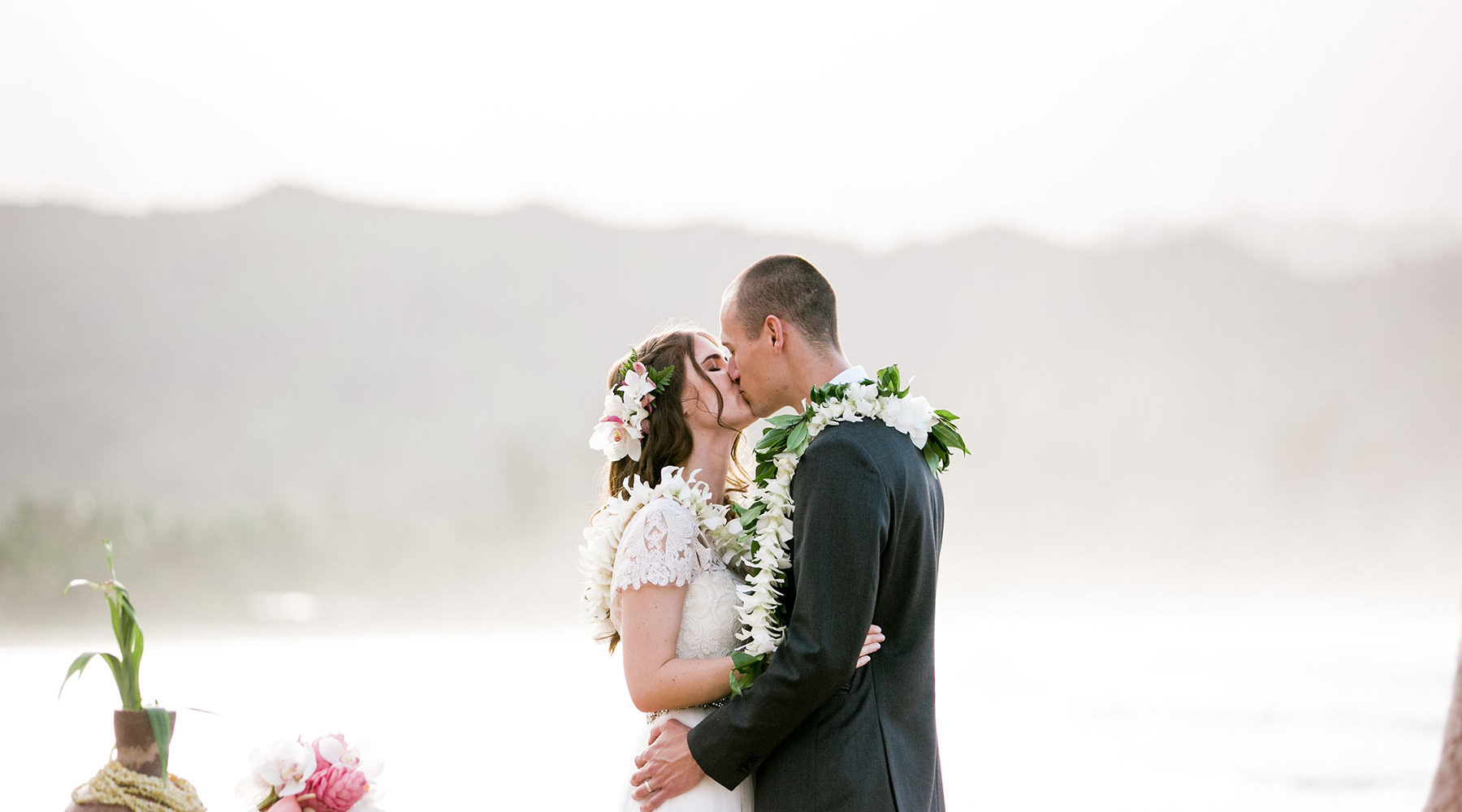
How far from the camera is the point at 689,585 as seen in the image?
2502 mm

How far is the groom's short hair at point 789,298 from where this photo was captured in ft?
8.13

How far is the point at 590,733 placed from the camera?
9.77m

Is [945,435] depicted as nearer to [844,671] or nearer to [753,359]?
[753,359]

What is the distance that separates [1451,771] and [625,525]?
1.54 meters

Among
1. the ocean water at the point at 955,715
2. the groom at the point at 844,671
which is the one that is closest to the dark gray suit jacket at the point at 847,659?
the groom at the point at 844,671

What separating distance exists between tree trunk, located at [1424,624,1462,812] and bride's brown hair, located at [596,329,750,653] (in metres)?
1.50

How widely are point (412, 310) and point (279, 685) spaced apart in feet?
29.1

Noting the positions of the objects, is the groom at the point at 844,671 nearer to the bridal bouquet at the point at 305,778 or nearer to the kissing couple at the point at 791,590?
the kissing couple at the point at 791,590

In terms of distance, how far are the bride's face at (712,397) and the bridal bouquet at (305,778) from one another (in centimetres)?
102

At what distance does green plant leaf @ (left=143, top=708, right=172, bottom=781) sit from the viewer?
1.98m

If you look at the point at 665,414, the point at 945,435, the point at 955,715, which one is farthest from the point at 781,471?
the point at 955,715

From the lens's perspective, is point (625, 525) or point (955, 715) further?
point (955, 715)

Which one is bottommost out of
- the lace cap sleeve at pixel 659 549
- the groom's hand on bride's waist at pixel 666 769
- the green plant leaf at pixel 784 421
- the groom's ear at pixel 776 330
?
Result: the groom's hand on bride's waist at pixel 666 769

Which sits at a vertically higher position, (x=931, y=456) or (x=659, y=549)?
(x=931, y=456)
